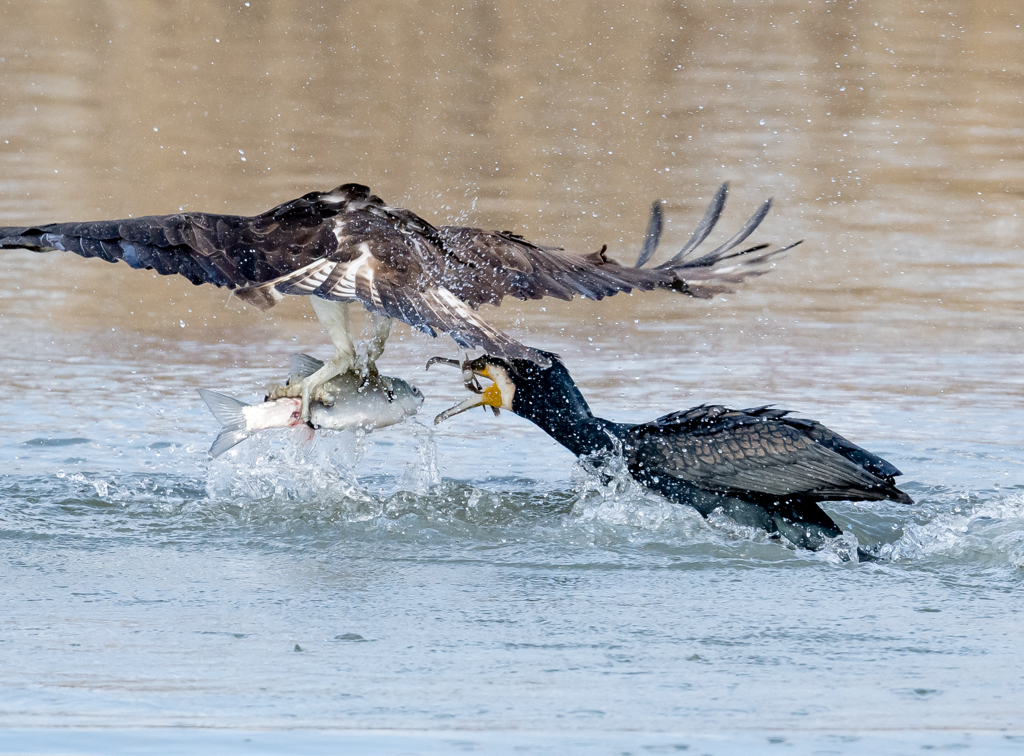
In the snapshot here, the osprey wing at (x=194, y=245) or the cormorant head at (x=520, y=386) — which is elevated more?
the osprey wing at (x=194, y=245)

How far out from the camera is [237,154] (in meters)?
13.6

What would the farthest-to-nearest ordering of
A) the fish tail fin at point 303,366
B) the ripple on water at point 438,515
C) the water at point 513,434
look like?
the fish tail fin at point 303,366 → the ripple on water at point 438,515 → the water at point 513,434

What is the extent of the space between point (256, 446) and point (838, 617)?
9.05ft

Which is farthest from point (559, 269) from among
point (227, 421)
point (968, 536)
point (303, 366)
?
point (968, 536)

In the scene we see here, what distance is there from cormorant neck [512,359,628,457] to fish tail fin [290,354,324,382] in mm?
785

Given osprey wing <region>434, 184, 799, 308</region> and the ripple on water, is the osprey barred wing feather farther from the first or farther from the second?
the ripple on water

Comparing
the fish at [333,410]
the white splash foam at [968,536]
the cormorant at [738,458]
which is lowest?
the white splash foam at [968,536]

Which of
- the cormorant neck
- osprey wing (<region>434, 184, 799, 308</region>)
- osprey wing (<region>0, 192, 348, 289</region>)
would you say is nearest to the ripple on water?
the cormorant neck

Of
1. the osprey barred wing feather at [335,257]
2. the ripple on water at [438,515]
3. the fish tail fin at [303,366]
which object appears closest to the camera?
the osprey barred wing feather at [335,257]

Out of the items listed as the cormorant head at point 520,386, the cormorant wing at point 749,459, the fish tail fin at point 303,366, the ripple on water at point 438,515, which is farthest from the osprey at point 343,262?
the cormorant wing at point 749,459

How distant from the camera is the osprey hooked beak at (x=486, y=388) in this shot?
6340 mm

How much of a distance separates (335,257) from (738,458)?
164 centimetres

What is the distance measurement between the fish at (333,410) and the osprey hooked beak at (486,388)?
223 millimetres

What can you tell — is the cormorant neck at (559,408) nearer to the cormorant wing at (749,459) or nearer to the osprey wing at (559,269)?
the cormorant wing at (749,459)
